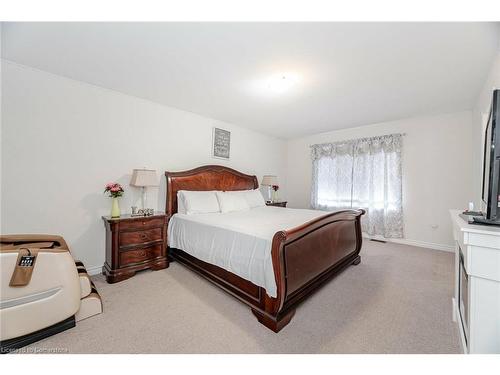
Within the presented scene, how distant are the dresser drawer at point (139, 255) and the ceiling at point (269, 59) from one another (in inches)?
81.3

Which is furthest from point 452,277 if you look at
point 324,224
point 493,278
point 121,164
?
point 121,164

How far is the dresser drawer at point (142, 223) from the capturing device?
246 centimetres

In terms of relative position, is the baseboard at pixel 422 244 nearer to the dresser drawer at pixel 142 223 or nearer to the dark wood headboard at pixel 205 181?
the dark wood headboard at pixel 205 181

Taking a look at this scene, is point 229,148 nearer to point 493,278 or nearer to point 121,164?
point 121,164

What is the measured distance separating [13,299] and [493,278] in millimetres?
2798

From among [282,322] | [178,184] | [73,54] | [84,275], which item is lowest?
[282,322]

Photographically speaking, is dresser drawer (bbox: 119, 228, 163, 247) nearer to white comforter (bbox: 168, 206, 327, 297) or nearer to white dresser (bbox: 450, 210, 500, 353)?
white comforter (bbox: 168, 206, 327, 297)

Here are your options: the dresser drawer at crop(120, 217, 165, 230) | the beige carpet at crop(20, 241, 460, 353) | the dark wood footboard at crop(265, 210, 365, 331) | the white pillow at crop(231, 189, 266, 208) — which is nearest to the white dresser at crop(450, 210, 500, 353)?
the beige carpet at crop(20, 241, 460, 353)

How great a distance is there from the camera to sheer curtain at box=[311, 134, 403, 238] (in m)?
3.93

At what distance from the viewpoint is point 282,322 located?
5.36 ft

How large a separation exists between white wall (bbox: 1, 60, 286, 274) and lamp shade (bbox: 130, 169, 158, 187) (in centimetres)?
25

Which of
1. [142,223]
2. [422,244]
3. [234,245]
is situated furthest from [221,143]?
[422,244]

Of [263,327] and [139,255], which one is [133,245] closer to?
[139,255]

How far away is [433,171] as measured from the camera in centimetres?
362
